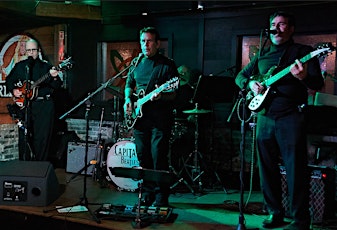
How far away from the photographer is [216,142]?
6789mm

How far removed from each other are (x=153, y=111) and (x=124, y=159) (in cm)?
134

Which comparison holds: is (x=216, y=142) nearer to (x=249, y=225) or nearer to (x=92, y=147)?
(x=92, y=147)

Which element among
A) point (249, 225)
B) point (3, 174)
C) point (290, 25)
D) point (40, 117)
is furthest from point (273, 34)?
point (40, 117)

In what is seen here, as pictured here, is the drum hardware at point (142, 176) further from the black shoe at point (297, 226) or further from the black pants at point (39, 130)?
the black pants at point (39, 130)

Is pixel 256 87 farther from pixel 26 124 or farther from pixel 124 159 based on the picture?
pixel 26 124

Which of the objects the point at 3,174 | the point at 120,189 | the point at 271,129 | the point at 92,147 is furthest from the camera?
the point at 92,147

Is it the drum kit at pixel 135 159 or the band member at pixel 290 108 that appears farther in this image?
the drum kit at pixel 135 159

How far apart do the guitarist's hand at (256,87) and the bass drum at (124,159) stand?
2.21 m

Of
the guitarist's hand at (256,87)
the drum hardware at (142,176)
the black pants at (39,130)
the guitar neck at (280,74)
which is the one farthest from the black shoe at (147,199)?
the black pants at (39,130)

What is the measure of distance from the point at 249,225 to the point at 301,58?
5.94ft

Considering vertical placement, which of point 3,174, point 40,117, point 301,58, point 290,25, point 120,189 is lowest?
point 120,189

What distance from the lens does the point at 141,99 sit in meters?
4.79

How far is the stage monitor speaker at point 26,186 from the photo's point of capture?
4.91 m

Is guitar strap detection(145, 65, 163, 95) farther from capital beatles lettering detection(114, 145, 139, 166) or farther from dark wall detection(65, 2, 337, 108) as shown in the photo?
dark wall detection(65, 2, 337, 108)
